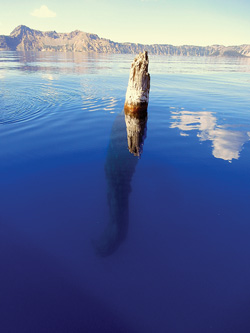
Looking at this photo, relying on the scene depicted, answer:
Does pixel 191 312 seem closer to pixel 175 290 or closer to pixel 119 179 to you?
pixel 175 290

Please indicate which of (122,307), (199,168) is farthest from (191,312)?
(199,168)

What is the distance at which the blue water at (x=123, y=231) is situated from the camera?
3746 mm

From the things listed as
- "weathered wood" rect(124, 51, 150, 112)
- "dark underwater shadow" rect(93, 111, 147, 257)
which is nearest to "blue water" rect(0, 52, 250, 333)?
"dark underwater shadow" rect(93, 111, 147, 257)

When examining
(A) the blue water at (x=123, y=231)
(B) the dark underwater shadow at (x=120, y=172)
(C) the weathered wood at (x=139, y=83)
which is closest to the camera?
(A) the blue water at (x=123, y=231)

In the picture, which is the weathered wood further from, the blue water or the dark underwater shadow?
the blue water

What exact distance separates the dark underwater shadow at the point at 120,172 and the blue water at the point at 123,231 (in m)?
0.04

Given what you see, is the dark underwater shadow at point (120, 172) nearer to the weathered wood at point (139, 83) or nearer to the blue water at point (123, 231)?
the blue water at point (123, 231)

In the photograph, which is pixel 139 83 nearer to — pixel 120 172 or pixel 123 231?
pixel 120 172

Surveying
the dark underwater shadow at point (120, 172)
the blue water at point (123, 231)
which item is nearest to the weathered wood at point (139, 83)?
the dark underwater shadow at point (120, 172)

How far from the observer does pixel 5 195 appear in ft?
21.2

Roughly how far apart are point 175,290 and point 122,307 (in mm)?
1189

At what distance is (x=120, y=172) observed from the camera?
7.86 meters

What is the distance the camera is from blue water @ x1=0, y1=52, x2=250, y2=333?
375 cm

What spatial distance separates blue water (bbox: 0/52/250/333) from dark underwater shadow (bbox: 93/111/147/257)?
0.13 ft
